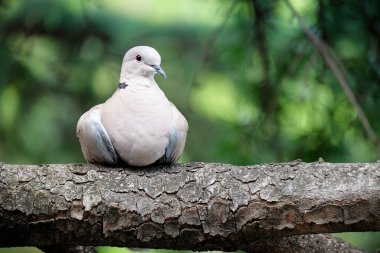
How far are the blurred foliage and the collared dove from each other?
0.62 metres

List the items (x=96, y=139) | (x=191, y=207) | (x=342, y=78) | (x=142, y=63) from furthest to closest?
(x=342, y=78), (x=142, y=63), (x=96, y=139), (x=191, y=207)

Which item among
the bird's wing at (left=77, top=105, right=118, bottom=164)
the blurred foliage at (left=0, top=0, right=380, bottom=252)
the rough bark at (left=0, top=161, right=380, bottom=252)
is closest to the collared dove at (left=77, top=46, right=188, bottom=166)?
the bird's wing at (left=77, top=105, right=118, bottom=164)

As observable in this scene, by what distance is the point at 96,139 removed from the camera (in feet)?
6.97

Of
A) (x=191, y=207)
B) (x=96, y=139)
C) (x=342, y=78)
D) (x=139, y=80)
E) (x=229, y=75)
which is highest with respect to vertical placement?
(x=229, y=75)

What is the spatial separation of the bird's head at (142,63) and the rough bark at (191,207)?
36cm

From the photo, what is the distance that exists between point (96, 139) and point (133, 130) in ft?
0.33

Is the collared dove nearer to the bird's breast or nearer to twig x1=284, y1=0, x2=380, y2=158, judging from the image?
the bird's breast

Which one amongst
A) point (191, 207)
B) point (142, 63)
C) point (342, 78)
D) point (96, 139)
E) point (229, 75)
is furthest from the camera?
point (229, 75)

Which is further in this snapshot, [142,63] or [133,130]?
[142,63]

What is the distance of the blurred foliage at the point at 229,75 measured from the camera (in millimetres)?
2961

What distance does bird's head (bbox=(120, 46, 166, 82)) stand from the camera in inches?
88.4

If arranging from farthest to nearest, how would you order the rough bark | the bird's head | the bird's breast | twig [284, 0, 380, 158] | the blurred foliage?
1. the blurred foliage
2. twig [284, 0, 380, 158]
3. the bird's head
4. the bird's breast
5. the rough bark

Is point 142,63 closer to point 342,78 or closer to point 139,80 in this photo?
point 139,80

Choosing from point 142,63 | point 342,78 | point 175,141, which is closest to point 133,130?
point 175,141
